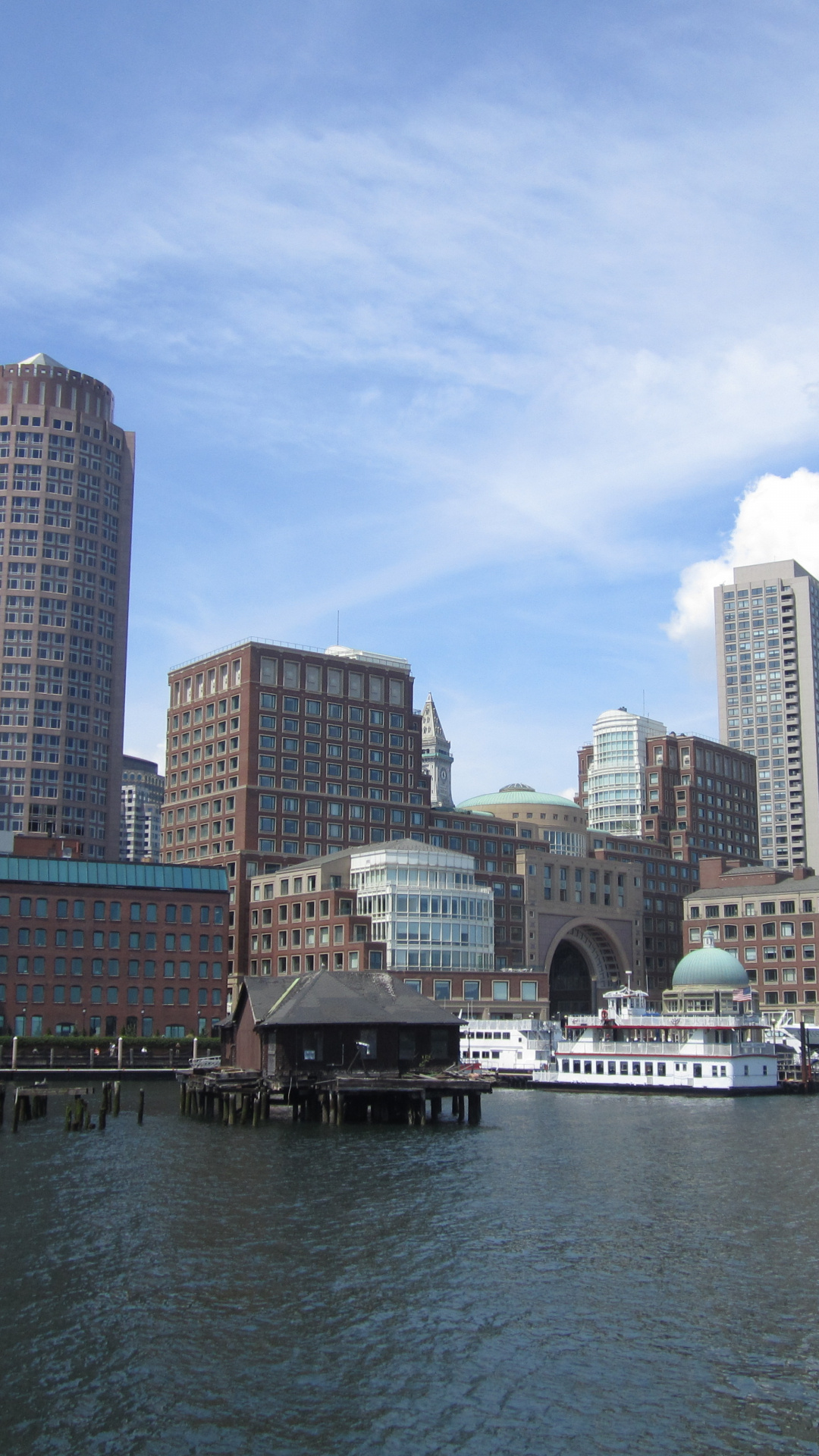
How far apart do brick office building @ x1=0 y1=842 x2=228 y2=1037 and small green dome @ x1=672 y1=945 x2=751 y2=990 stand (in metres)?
49.7

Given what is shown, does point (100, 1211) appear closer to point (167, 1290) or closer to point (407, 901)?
point (167, 1290)

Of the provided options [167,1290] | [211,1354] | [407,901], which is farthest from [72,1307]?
[407,901]

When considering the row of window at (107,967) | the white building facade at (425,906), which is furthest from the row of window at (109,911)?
the white building facade at (425,906)

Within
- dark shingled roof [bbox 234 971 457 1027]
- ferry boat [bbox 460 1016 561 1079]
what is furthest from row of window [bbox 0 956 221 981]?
dark shingled roof [bbox 234 971 457 1027]

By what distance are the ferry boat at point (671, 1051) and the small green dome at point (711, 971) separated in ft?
2.91

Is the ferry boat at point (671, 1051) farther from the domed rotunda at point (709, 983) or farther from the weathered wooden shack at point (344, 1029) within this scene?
the weathered wooden shack at point (344, 1029)

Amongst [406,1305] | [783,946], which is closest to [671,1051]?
[783,946]

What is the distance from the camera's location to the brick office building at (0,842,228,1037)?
142 m

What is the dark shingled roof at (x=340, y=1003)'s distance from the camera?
10012 centimetres

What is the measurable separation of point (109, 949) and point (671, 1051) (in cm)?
5804

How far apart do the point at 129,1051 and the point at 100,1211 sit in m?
82.6

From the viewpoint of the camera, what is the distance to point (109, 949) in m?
147

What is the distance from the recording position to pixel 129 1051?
137m

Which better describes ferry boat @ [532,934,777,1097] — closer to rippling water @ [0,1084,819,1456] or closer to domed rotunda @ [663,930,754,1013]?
domed rotunda @ [663,930,754,1013]
